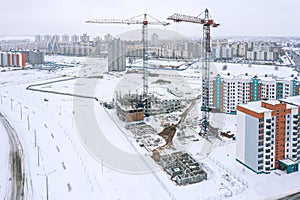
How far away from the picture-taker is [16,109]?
1116 centimetres

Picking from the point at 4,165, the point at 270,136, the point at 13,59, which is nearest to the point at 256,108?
the point at 270,136

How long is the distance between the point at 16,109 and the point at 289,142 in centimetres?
962

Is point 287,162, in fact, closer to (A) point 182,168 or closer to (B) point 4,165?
(A) point 182,168

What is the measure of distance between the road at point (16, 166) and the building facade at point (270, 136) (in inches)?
177

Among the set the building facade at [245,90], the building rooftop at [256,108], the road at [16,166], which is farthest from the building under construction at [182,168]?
the building facade at [245,90]

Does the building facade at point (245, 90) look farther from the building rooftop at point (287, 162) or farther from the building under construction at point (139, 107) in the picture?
the building rooftop at point (287, 162)

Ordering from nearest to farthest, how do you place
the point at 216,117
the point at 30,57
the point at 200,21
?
the point at 200,21
the point at 216,117
the point at 30,57

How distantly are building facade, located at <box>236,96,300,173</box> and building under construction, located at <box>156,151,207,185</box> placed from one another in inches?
43.6

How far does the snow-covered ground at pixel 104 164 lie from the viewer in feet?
17.0

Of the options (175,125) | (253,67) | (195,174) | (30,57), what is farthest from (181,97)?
(30,57)

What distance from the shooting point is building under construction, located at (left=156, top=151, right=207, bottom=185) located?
5.57m

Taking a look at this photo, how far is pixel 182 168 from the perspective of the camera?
19.7 ft

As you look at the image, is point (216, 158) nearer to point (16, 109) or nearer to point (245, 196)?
point (245, 196)

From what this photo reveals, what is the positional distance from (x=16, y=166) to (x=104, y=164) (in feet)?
6.31
